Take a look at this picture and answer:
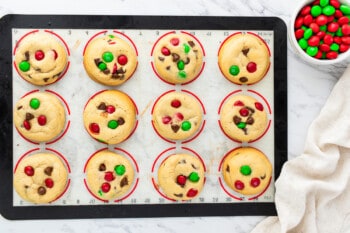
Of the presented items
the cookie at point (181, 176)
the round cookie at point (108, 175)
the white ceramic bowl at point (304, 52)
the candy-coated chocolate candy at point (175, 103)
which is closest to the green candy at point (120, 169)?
the round cookie at point (108, 175)

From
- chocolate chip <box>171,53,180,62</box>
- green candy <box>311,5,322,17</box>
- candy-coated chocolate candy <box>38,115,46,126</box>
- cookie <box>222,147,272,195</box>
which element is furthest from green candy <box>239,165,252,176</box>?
candy-coated chocolate candy <box>38,115,46,126</box>

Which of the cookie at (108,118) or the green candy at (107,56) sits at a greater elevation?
the green candy at (107,56)

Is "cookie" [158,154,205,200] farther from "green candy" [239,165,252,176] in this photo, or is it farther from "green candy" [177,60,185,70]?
"green candy" [177,60,185,70]

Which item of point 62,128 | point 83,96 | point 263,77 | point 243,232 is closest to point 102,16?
point 83,96

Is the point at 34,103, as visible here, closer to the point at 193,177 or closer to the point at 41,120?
the point at 41,120

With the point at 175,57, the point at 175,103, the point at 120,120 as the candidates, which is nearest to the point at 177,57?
the point at 175,57

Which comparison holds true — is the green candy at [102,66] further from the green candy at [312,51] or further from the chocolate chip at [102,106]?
the green candy at [312,51]
